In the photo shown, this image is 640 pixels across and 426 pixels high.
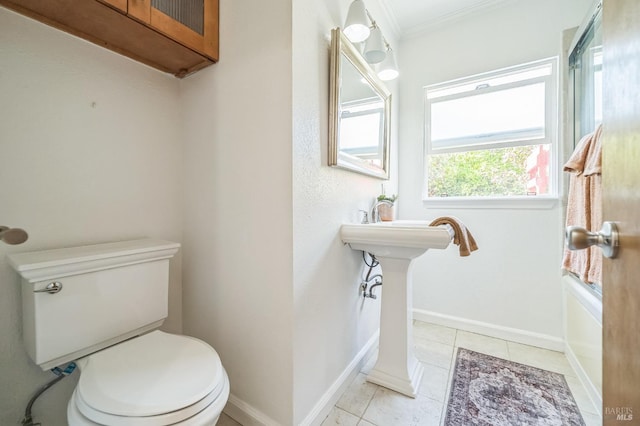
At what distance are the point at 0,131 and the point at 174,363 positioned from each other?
3.46 ft

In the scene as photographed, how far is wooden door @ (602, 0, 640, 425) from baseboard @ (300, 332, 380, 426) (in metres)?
1.00

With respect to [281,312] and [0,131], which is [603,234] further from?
[0,131]

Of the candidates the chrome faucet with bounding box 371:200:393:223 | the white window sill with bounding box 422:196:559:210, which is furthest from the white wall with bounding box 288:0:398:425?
the white window sill with bounding box 422:196:559:210

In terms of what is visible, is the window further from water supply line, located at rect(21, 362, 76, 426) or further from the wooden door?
water supply line, located at rect(21, 362, 76, 426)

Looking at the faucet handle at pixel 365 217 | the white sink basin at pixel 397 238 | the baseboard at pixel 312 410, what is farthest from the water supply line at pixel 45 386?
the faucet handle at pixel 365 217

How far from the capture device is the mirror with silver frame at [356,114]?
126cm

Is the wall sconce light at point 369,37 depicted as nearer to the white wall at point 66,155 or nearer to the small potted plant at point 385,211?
the small potted plant at point 385,211

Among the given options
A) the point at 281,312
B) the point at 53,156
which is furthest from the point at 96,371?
the point at 53,156

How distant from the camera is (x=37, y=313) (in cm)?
86

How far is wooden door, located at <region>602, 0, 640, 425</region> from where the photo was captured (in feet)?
1.38

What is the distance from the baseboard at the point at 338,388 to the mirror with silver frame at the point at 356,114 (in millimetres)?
1127

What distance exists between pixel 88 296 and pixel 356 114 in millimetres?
1544

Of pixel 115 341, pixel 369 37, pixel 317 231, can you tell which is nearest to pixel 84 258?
pixel 115 341

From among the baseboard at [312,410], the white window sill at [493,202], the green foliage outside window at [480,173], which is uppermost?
the green foliage outside window at [480,173]
